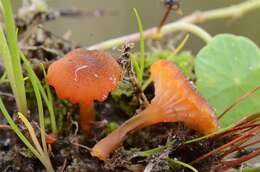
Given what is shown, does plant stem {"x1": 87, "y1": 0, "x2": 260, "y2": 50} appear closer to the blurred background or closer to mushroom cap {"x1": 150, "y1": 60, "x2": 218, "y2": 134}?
mushroom cap {"x1": 150, "y1": 60, "x2": 218, "y2": 134}

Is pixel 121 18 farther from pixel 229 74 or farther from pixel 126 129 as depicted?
pixel 126 129

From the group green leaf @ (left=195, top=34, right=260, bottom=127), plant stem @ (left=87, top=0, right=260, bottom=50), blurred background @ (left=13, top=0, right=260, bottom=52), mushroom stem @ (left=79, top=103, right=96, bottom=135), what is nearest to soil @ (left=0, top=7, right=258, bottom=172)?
mushroom stem @ (left=79, top=103, right=96, bottom=135)

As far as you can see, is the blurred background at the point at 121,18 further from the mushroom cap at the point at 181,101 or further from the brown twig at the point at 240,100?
the mushroom cap at the point at 181,101

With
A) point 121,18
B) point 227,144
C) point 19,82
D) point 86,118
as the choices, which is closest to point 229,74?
point 227,144

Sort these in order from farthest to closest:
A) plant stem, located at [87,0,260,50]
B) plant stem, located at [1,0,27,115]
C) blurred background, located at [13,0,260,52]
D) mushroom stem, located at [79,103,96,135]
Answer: blurred background, located at [13,0,260,52] → plant stem, located at [87,0,260,50] → mushroom stem, located at [79,103,96,135] → plant stem, located at [1,0,27,115]

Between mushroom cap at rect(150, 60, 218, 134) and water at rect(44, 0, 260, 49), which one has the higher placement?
water at rect(44, 0, 260, 49)

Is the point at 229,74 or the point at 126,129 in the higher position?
the point at 229,74
